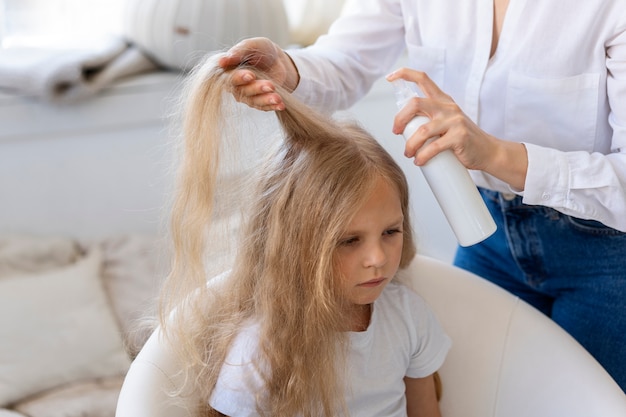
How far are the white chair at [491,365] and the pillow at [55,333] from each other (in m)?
0.71

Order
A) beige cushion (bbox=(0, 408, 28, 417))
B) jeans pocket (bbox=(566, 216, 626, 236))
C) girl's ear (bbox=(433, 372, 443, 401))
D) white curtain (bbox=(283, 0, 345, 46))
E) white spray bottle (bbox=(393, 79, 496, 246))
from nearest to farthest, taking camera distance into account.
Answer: white spray bottle (bbox=(393, 79, 496, 246))
jeans pocket (bbox=(566, 216, 626, 236))
girl's ear (bbox=(433, 372, 443, 401))
beige cushion (bbox=(0, 408, 28, 417))
white curtain (bbox=(283, 0, 345, 46))

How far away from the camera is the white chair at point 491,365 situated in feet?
3.06

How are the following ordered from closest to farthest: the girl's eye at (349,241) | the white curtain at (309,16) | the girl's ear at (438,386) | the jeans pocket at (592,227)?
1. the girl's eye at (349,241)
2. the jeans pocket at (592,227)
3. the girl's ear at (438,386)
4. the white curtain at (309,16)

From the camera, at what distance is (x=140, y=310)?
5.72 ft

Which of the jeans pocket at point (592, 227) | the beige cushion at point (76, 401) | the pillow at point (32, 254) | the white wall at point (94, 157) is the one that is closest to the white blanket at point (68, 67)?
the white wall at point (94, 157)

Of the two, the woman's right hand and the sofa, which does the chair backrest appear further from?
the sofa

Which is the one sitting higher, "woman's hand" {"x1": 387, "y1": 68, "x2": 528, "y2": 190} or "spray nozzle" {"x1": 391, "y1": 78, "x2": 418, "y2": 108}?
"spray nozzle" {"x1": 391, "y1": 78, "x2": 418, "y2": 108}

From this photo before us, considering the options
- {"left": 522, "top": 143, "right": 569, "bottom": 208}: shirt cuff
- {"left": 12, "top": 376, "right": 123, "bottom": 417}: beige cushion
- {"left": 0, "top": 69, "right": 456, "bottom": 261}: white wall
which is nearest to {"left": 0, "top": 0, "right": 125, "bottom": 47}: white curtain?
{"left": 0, "top": 69, "right": 456, "bottom": 261}: white wall

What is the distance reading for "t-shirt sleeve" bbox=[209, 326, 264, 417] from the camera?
0.93m

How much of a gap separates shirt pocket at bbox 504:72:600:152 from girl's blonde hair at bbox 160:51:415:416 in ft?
0.57

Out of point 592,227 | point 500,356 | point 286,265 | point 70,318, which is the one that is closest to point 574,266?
point 592,227

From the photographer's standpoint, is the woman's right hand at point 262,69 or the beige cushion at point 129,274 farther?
the beige cushion at point 129,274

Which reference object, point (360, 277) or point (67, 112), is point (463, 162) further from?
point (67, 112)

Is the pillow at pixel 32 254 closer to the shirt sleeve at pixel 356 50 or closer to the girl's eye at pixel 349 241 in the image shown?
the shirt sleeve at pixel 356 50
